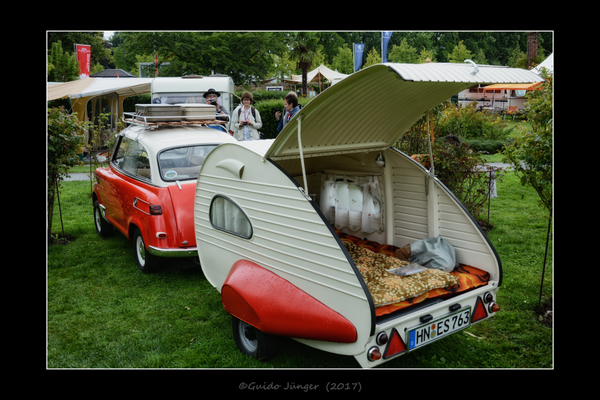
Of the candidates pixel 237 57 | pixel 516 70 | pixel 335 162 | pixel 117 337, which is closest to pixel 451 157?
pixel 335 162

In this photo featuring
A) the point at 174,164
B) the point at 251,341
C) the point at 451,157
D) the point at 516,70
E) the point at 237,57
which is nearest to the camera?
the point at 516,70

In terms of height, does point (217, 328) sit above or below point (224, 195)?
below

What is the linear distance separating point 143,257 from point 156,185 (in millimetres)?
1072

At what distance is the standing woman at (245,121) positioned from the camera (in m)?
7.88

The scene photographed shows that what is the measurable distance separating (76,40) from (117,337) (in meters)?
37.4

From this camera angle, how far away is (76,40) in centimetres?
3516

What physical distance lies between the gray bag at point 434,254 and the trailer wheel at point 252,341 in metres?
1.54

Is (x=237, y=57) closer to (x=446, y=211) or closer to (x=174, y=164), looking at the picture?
(x=174, y=164)

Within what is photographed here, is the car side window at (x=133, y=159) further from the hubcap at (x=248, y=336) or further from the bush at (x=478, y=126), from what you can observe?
the bush at (x=478, y=126)

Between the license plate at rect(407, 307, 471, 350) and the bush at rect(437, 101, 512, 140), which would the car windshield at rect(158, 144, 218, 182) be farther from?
the bush at rect(437, 101, 512, 140)

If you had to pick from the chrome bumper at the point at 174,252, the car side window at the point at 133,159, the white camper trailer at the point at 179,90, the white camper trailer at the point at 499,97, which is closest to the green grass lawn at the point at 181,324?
the chrome bumper at the point at 174,252

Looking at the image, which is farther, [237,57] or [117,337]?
[237,57]

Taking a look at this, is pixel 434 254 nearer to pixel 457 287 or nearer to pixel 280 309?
pixel 457 287

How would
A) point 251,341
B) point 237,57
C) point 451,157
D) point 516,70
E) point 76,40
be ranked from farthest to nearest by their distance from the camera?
point 76,40 → point 237,57 → point 451,157 → point 251,341 → point 516,70
